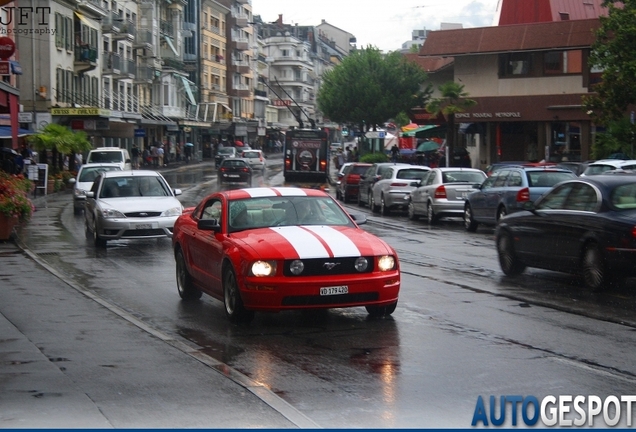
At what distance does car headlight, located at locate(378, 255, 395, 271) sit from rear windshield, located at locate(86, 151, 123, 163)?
35814 millimetres

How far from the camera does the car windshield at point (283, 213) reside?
38.0ft

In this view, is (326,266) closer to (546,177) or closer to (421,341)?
(421,341)

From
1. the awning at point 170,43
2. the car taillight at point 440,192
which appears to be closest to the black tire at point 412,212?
the car taillight at point 440,192

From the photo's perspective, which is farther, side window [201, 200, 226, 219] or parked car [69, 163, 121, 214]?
parked car [69, 163, 121, 214]

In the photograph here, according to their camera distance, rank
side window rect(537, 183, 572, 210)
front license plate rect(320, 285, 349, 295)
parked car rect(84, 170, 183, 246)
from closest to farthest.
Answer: front license plate rect(320, 285, 349, 295)
side window rect(537, 183, 572, 210)
parked car rect(84, 170, 183, 246)

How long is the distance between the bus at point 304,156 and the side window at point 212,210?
4272 centimetres

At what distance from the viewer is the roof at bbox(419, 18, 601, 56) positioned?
150ft

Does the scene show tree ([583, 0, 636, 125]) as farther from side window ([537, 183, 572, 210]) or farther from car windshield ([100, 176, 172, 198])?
side window ([537, 183, 572, 210])

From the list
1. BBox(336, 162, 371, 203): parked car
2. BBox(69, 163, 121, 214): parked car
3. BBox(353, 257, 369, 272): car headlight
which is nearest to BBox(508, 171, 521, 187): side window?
BBox(69, 163, 121, 214): parked car

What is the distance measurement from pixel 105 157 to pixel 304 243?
119 ft

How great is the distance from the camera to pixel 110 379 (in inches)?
320

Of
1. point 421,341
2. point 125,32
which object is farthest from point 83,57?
point 421,341

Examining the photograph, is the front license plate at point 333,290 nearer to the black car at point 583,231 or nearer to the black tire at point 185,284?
the black tire at point 185,284

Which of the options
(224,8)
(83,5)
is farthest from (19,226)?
(224,8)
